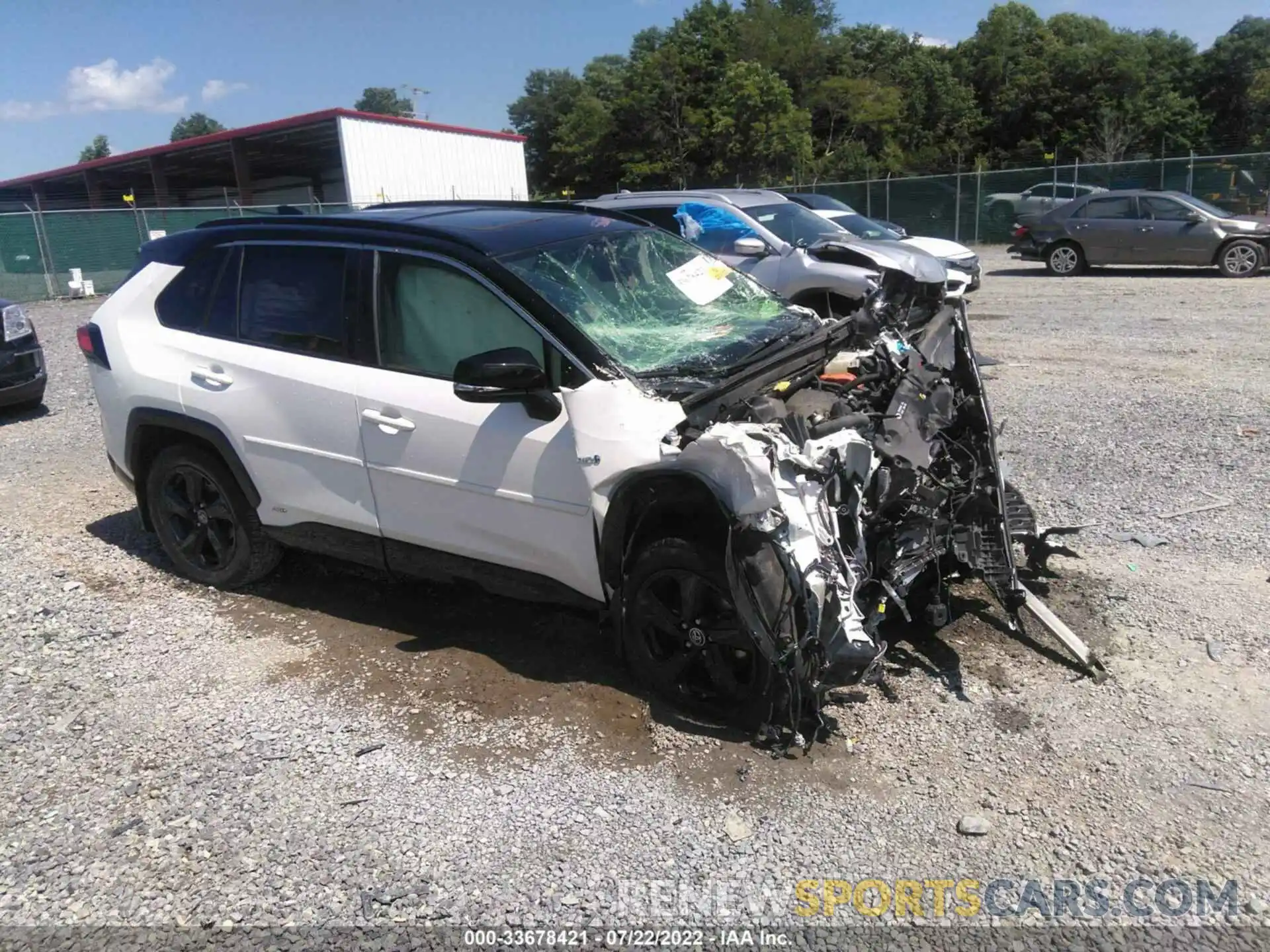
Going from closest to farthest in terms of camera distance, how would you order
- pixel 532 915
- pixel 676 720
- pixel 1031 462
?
pixel 532 915 < pixel 676 720 < pixel 1031 462

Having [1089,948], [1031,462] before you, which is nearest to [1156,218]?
[1031,462]

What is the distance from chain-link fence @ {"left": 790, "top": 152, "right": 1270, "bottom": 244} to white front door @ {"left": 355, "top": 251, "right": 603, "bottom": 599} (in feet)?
71.6

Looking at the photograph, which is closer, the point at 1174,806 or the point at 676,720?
the point at 1174,806

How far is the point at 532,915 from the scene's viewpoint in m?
2.74

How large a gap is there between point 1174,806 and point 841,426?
1.64m

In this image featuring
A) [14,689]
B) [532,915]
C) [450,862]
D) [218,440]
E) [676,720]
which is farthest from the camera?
[218,440]

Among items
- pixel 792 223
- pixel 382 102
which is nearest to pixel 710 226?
pixel 792 223

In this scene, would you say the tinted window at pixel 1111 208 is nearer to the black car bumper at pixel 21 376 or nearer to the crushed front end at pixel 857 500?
the crushed front end at pixel 857 500

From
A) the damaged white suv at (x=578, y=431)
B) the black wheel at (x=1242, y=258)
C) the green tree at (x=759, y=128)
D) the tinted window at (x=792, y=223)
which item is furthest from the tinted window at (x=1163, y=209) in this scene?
the green tree at (x=759, y=128)

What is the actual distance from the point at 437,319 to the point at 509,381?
69 centimetres

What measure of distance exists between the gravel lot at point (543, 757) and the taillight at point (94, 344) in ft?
3.91

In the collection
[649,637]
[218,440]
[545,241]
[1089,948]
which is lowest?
[1089,948]

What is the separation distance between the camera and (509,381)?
3525 millimetres

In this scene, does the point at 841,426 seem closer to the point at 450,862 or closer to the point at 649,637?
the point at 649,637
